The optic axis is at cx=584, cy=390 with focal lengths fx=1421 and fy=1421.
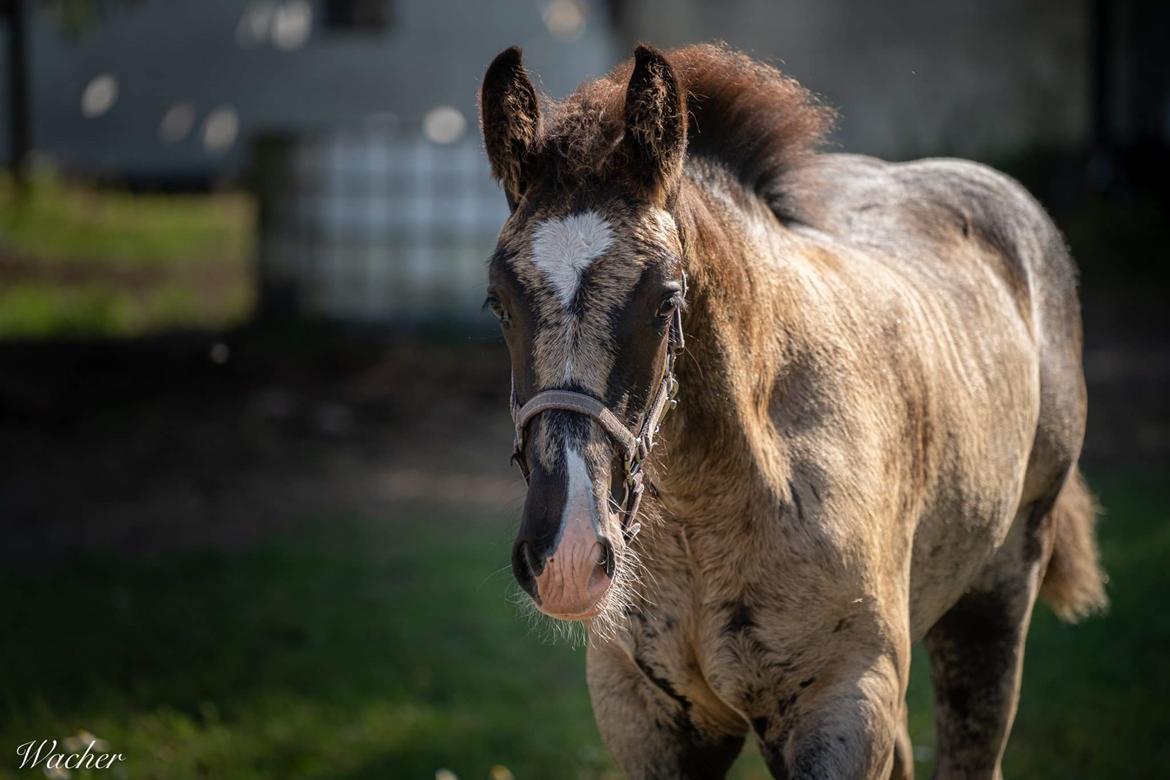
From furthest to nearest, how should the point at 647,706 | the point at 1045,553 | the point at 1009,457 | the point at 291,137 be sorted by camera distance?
the point at 291,137 → the point at 1045,553 → the point at 1009,457 → the point at 647,706

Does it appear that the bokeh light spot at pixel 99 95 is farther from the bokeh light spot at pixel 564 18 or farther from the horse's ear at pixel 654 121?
the horse's ear at pixel 654 121

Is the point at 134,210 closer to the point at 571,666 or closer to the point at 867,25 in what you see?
the point at 867,25

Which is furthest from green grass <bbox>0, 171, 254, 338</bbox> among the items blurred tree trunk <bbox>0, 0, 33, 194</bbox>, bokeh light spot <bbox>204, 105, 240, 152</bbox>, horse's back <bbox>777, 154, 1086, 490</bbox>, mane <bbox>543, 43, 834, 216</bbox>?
mane <bbox>543, 43, 834, 216</bbox>

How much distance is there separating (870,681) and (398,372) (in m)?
7.81

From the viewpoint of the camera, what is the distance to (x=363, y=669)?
5.95 m

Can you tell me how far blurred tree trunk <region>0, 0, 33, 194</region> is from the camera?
1394cm

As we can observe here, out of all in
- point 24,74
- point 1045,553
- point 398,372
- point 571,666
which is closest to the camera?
point 1045,553

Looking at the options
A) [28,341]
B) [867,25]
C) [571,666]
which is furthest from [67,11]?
[571,666]

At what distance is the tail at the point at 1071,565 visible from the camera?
4.50 meters

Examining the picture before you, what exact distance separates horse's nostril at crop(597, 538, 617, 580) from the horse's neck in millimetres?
397

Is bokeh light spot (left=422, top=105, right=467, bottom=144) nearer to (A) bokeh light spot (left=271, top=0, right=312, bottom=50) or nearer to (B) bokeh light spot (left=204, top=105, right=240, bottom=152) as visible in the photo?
(A) bokeh light spot (left=271, top=0, right=312, bottom=50)

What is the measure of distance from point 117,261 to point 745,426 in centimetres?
1274

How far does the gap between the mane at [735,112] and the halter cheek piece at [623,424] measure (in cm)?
42

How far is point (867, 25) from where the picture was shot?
15.7 m
